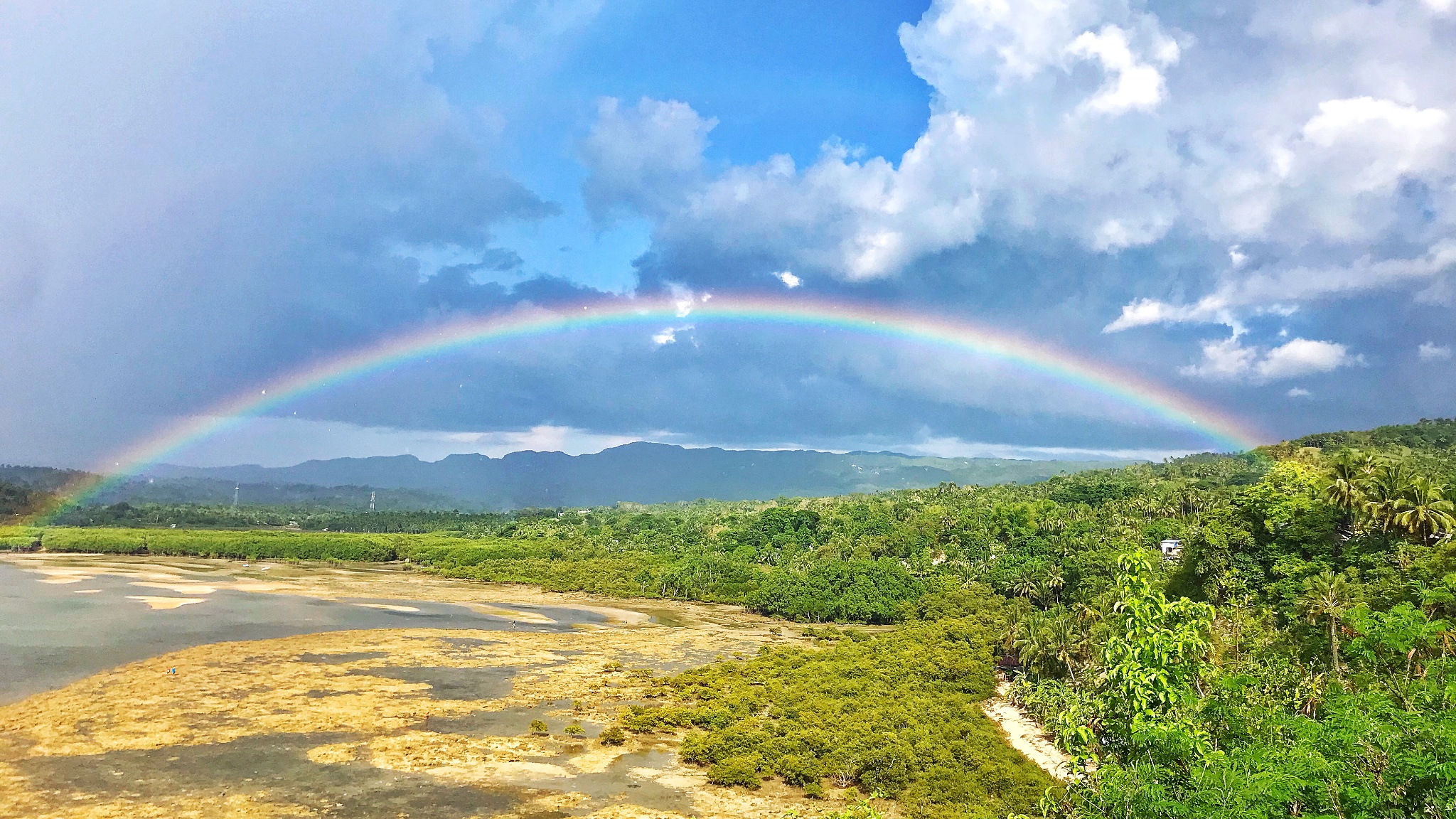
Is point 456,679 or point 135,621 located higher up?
point 135,621

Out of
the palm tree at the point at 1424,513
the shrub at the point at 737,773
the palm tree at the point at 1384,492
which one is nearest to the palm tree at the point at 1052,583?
the palm tree at the point at 1384,492

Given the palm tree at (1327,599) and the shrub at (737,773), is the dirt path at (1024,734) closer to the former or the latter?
the palm tree at (1327,599)

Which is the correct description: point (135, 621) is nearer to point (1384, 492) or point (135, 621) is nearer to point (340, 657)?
point (340, 657)

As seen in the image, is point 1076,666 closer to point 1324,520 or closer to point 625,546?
point 1324,520

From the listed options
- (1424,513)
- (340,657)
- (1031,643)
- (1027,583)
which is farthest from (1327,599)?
(340,657)

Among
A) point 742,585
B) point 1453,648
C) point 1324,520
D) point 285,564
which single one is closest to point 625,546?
point 742,585

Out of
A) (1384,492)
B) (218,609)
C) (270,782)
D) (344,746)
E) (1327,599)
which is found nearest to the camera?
(270,782)

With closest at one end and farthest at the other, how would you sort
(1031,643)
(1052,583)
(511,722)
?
(511,722), (1031,643), (1052,583)

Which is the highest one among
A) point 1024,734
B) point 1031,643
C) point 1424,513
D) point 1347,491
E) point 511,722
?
point 1347,491
